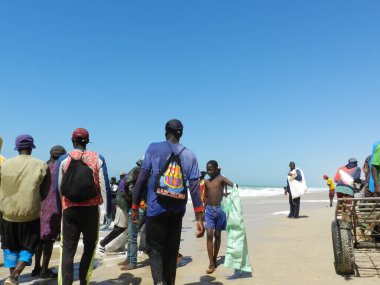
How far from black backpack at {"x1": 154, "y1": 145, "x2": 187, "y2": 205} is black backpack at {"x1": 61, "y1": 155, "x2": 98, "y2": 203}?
869 mm

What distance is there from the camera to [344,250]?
4887 mm

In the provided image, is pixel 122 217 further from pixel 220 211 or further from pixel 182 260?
pixel 220 211

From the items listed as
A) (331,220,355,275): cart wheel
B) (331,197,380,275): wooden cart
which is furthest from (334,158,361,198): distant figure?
(331,220,355,275): cart wheel

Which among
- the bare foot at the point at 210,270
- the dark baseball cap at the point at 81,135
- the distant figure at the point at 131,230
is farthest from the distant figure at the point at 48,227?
the bare foot at the point at 210,270

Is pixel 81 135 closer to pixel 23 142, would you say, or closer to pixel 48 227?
pixel 23 142

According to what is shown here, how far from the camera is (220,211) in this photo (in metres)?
6.18

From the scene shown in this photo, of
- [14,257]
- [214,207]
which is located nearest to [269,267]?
[214,207]

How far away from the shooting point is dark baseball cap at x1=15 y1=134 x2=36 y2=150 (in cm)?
490

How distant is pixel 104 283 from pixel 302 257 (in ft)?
11.9

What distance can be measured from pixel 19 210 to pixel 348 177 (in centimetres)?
656

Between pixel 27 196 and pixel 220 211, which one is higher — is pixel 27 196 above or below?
above

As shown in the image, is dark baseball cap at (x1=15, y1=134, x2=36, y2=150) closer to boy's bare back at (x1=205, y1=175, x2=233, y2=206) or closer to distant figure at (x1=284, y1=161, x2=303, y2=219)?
boy's bare back at (x1=205, y1=175, x2=233, y2=206)

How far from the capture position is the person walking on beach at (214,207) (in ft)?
20.0

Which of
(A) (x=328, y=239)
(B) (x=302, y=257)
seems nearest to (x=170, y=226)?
(B) (x=302, y=257)
